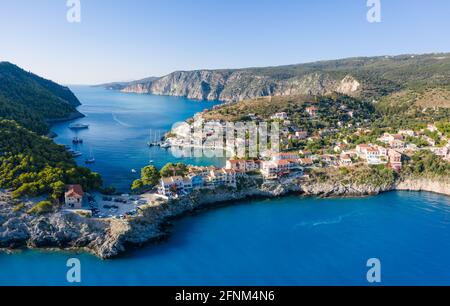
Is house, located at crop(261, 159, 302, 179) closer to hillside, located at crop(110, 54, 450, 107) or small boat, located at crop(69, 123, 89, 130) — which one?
hillside, located at crop(110, 54, 450, 107)

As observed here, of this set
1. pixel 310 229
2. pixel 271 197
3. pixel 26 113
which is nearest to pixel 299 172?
pixel 271 197

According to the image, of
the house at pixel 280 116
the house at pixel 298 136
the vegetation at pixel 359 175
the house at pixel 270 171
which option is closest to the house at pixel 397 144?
the vegetation at pixel 359 175

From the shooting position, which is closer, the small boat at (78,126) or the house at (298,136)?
the house at (298,136)

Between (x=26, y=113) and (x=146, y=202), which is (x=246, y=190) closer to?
(x=146, y=202)

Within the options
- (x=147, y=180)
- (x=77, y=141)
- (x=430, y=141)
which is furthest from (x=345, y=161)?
(x=77, y=141)

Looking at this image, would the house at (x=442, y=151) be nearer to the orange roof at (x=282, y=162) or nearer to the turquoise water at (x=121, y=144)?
the orange roof at (x=282, y=162)

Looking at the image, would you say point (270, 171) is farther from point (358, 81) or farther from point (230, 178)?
point (358, 81)
